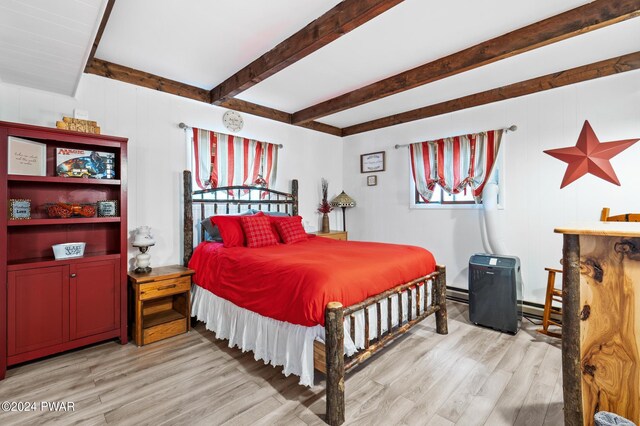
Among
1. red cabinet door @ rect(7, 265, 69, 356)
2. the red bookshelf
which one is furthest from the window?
red cabinet door @ rect(7, 265, 69, 356)

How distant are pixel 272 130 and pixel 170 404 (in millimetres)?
3602

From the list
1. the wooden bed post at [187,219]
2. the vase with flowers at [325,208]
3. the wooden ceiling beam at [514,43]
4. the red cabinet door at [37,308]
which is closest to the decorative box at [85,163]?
the wooden bed post at [187,219]

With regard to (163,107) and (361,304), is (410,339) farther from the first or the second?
(163,107)

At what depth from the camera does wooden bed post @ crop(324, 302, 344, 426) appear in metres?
1.74

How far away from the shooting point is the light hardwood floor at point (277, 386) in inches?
70.5

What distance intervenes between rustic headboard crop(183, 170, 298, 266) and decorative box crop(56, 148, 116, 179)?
29.8 inches

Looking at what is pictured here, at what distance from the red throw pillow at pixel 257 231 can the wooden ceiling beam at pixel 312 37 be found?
4.79 feet

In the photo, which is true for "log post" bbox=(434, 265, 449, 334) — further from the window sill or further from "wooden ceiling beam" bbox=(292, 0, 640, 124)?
"wooden ceiling beam" bbox=(292, 0, 640, 124)

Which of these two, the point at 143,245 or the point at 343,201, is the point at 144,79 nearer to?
the point at 143,245

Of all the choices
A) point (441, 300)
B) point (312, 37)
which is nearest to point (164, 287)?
point (312, 37)

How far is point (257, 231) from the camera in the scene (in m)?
3.25

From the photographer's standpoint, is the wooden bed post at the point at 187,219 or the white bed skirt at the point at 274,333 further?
the wooden bed post at the point at 187,219

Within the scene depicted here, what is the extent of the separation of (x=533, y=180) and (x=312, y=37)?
3.01m

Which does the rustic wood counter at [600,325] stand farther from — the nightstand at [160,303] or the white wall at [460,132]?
the nightstand at [160,303]
